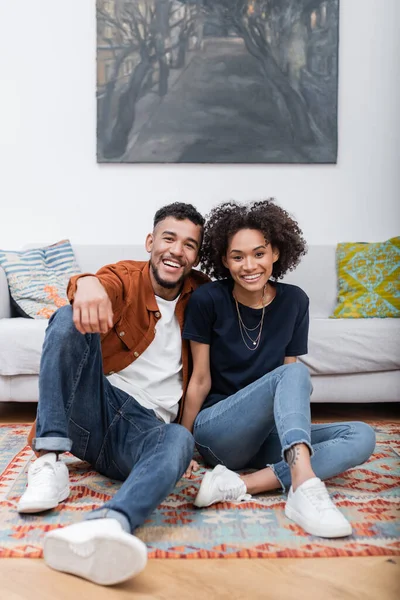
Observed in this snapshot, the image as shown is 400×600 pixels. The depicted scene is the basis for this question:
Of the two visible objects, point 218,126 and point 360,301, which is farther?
point 218,126

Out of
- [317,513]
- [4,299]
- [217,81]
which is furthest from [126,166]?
[317,513]

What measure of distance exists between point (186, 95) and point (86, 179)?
0.70 m

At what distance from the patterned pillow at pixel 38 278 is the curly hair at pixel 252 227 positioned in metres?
1.16

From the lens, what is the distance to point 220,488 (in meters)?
1.57

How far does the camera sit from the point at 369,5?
11.0ft

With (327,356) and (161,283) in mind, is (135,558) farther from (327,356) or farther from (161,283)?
(327,356)

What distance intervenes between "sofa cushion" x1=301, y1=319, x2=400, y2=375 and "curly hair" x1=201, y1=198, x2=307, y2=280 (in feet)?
2.39

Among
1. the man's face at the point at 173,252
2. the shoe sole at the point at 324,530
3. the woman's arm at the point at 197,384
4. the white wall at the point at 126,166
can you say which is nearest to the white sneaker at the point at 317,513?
the shoe sole at the point at 324,530

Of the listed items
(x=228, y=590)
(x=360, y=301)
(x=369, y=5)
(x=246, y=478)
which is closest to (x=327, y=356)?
(x=360, y=301)

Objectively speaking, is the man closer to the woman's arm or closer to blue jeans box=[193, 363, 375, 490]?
the woman's arm

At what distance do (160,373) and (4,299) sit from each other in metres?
1.33

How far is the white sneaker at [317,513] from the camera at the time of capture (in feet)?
4.48

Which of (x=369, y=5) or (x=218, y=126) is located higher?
(x=369, y=5)

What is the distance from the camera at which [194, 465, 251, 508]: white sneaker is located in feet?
5.07
